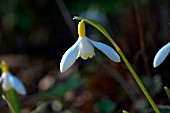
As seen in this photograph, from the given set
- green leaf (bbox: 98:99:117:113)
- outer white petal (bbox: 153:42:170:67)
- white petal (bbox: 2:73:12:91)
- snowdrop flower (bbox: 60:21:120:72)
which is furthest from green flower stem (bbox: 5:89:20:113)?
outer white petal (bbox: 153:42:170:67)

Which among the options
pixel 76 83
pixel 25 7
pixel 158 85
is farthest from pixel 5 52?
pixel 158 85

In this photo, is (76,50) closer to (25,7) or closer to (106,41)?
(106,41)

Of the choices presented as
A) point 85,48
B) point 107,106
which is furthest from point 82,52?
point 107,106

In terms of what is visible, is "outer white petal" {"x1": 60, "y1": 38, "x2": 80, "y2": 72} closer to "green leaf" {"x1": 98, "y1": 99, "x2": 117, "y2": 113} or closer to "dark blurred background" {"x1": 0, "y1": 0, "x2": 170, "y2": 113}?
"dark blurred background" {"x1": 0, "y1": 0, "x2": 170, "y2": 113}

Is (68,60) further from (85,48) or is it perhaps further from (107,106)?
(107,106)

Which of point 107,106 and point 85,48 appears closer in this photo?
point 85,48

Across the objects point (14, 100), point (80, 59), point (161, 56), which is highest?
point (161, 56)

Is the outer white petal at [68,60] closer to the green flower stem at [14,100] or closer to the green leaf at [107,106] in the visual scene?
the green flower stem at [14,100]

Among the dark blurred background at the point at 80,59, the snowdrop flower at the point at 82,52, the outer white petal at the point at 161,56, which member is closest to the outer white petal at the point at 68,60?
the snowdrop flower at the point at 82,52

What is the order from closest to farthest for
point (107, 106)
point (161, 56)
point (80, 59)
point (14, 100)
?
1. point (161, 56)
2. point (14, 100)
3. point (107, 106)
4. point (80, 59)
